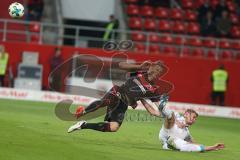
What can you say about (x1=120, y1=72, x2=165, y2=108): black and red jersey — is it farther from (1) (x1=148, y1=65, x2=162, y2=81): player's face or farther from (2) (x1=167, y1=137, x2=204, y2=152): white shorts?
(2) (x1=167, y1=137, x2=204, y2=152): white shorts

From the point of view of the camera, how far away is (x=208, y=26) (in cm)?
3612

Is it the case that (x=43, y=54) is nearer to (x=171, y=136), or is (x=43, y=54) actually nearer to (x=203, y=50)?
(x=203, y=50)

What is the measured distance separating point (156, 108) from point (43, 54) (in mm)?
18853

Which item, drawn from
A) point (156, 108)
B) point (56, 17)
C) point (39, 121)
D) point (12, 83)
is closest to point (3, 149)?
point (156, 108)

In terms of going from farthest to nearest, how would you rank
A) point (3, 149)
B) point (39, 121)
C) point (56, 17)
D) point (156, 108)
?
point (56, 17) → point (39, 121) → point (156, 108) → point (3, 149)

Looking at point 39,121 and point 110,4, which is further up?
point 110,4

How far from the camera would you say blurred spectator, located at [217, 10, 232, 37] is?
36.3 metres

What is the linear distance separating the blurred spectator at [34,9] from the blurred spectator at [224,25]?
860 cm

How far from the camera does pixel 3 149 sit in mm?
13828

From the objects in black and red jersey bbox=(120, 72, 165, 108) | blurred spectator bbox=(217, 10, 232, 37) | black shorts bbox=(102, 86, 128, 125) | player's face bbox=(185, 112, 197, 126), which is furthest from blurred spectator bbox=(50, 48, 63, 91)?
player's face bbox=(185, 112, 197, 126)

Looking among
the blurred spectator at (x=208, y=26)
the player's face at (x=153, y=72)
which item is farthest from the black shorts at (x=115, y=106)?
the blurred spectator at (x=208, y=26)

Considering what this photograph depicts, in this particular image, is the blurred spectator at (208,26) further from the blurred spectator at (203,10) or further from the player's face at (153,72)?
the player's face at (153,72)

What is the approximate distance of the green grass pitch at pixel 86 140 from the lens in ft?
46.4

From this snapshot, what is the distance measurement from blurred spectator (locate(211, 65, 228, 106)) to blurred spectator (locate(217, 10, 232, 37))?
346 cm
